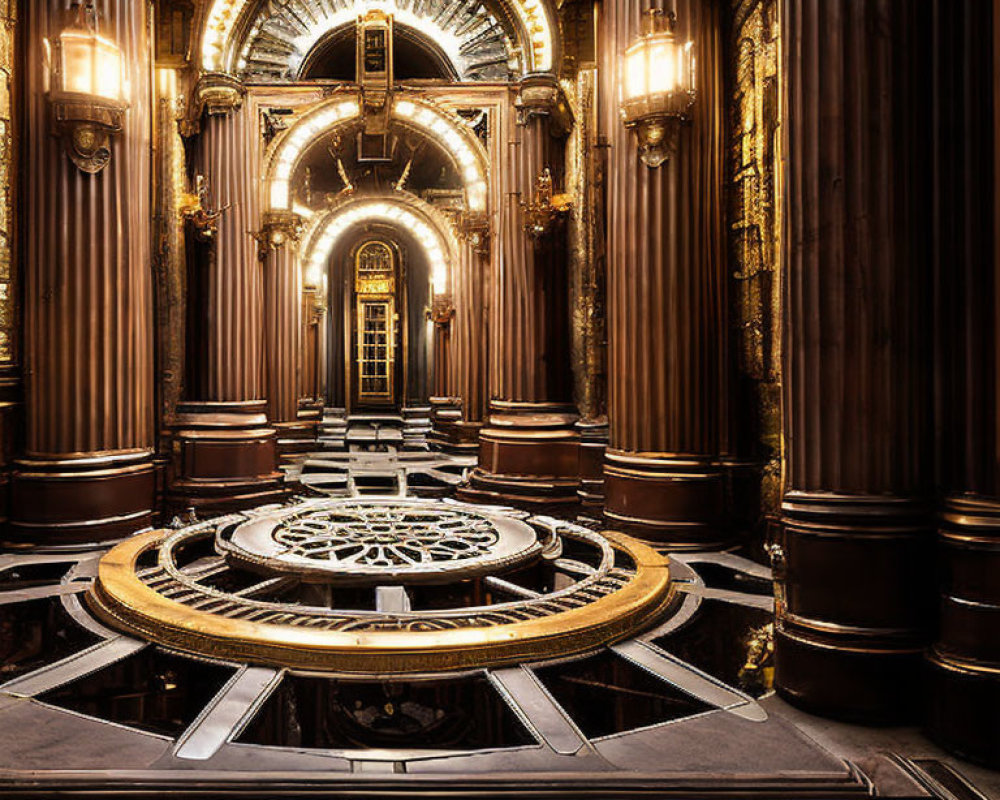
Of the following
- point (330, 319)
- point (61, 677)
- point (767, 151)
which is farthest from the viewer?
point (330, 319)

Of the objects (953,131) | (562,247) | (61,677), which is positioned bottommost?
(61,677)

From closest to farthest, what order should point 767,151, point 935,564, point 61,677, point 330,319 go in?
point 935,564 < point 61,677 < point 767,151 < point 330,319

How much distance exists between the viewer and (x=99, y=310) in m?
5.49

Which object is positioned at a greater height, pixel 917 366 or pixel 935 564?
pixel 917 366

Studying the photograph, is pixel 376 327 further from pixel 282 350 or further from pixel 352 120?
pixel 352 120

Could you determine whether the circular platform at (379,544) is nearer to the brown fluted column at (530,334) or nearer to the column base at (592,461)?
the column base at (592,461)

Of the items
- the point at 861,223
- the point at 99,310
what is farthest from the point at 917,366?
the point at 99,310

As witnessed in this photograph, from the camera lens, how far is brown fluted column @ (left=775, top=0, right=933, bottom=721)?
2.61 meters

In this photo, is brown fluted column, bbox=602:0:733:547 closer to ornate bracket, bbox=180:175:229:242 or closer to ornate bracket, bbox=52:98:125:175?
ornate bracket, bbox=52:98:125:175

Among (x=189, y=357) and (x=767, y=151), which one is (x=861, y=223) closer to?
(x=767, y=151)

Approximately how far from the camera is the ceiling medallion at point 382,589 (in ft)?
9.62

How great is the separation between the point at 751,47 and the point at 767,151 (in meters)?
0.78

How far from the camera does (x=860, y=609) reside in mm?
2631

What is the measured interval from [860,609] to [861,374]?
80 centimetres
